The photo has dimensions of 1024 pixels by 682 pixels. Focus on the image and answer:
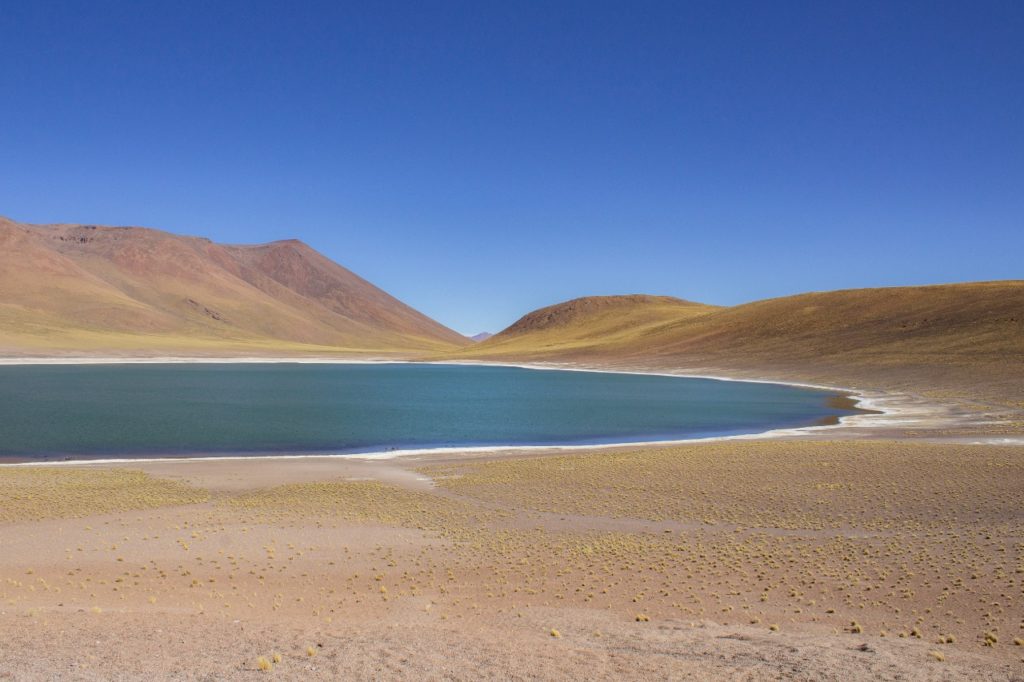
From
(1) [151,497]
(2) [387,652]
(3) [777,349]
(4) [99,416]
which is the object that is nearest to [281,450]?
(1) [151,497]

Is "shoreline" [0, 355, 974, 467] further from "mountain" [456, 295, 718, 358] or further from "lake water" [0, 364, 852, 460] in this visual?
"mountain" [456, 295, 718, 358]

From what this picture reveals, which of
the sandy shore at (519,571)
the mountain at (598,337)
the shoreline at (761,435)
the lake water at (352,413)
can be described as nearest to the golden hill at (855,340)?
the mountain at (598,337)

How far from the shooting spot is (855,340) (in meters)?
97.4

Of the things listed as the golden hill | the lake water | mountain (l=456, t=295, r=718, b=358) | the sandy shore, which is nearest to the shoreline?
the lake water

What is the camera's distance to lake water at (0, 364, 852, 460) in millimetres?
36562

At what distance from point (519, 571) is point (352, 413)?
121 ft

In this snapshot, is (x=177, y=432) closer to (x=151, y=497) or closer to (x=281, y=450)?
(x=281, y=450)

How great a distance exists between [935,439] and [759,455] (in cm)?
1024

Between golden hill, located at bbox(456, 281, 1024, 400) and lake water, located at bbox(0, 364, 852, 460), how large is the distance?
13032 millimetres

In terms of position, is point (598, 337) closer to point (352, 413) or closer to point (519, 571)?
point (352, 413)

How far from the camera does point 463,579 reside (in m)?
15.0

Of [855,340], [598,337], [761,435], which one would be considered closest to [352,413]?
[761,435]

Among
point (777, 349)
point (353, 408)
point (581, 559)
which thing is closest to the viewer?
point (581, 559)

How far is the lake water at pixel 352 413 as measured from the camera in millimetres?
36562
